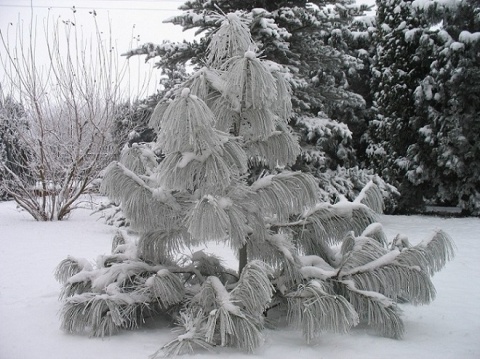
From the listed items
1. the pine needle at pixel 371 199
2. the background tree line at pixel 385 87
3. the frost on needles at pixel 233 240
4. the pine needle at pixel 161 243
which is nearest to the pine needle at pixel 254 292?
the frost on needles at pixel 233 240

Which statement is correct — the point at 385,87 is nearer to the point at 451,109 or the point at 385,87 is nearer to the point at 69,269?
the point at 451,109

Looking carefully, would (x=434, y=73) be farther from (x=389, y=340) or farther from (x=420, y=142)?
(x=389, y=340)

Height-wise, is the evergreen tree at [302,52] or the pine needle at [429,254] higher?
the evergreen tree at [302,52]

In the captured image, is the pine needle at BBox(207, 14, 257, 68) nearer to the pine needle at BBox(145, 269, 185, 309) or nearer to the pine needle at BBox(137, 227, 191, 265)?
the pine needle at BBox(137, 227, 191, 265)

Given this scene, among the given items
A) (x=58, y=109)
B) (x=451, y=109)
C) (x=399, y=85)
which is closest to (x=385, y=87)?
(x=399, y=85)

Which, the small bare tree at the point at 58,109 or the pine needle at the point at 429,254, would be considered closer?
the pine needle at the point at 429,254

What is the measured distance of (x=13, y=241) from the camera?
22.4 ft

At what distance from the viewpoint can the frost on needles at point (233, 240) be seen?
270cm

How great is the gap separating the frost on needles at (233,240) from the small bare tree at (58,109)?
609 cm

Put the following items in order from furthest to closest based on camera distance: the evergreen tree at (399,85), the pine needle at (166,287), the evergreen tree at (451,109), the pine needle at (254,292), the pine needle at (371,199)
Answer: the evergreen tree at (399,85) → the evergreen tree at (451,109) → the pine needle at (371,199) → the pine needle at (166,287) → the pine needle at (254,292)

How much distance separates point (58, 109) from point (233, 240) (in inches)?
333

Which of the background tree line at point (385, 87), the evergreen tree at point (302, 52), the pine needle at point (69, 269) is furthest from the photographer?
the background tree line at point (385, 87)

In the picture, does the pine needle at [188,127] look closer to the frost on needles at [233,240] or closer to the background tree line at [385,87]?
the frost on needles at [233,240]

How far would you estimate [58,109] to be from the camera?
10.1m
